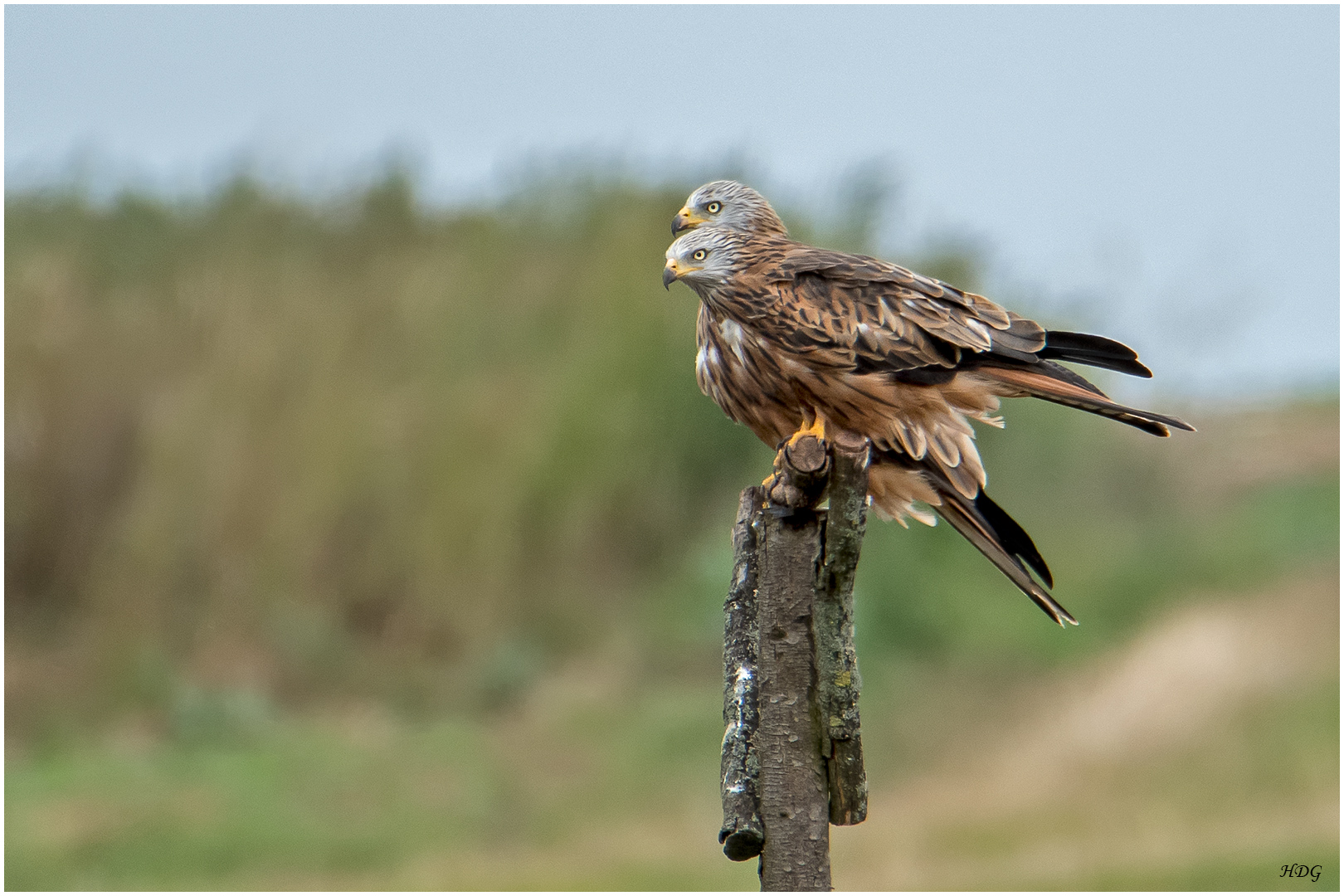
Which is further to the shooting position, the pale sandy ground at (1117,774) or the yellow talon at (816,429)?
the pale sandy ground at (1117,774)

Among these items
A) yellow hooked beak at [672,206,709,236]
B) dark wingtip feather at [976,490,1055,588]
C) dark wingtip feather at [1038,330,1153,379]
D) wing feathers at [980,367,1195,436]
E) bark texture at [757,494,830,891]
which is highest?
yellow hooked beak at [672,206,709,236]

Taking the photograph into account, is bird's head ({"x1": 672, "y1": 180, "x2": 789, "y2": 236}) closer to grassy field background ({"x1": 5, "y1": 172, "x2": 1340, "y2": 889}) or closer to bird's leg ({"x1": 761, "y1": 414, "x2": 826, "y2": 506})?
bird's leg ({"x1": 761, "y1": 414, "x2": 826, "y2": 506})

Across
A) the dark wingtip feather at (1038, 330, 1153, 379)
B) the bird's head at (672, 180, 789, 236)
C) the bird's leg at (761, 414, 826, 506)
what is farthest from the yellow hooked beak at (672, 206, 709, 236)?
the dark wingtip feather at (1038, 330, 1153, 379)

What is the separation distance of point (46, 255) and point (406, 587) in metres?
5.40

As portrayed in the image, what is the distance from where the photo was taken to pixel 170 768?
10203 millimetres

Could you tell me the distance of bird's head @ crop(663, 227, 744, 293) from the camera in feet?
12.2

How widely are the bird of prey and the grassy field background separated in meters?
5.66

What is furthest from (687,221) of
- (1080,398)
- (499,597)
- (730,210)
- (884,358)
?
(499,597)

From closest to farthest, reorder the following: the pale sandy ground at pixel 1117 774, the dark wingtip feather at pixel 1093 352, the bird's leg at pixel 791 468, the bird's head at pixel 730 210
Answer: the bird's leg at pixel 791 468, the dark wingtip feather at pixel 1093 352, the bird's head at pixel 730 210, the pale sandy ground at pixel 1117 774

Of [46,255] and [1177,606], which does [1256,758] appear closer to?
[1177,606]

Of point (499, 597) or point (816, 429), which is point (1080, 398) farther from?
point (499, 597)

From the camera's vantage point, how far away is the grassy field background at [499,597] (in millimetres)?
9469

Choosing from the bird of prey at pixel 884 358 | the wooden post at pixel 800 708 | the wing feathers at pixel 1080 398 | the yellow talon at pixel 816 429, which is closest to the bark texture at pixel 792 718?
the wooden post at pixel 800 708

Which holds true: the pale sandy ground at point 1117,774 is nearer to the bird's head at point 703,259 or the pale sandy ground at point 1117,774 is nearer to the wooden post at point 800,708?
the wooden post at point 800,708
